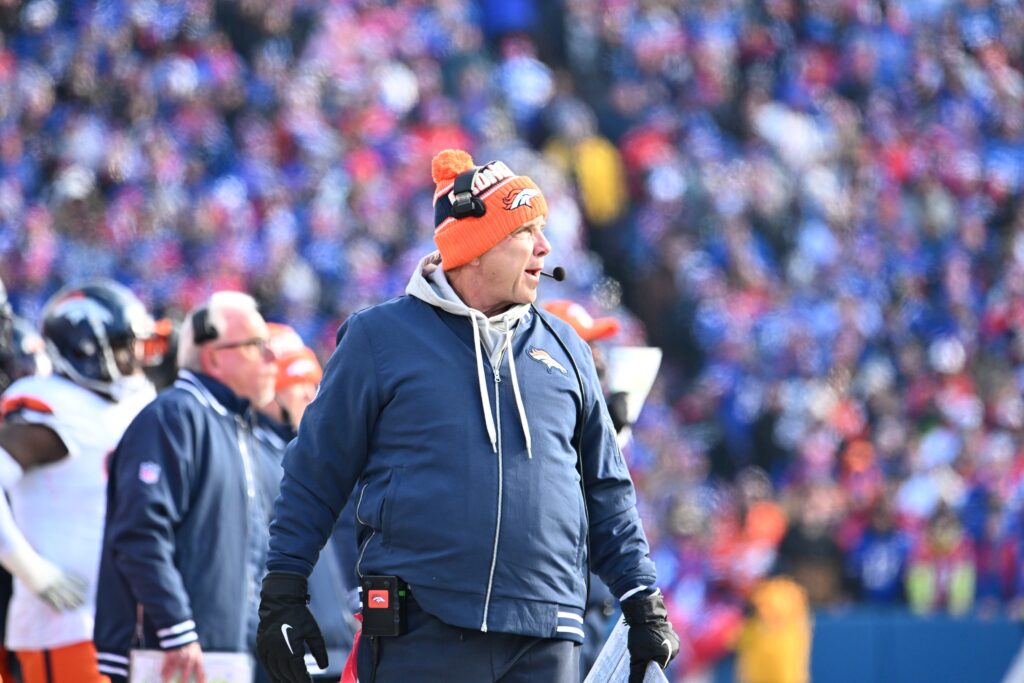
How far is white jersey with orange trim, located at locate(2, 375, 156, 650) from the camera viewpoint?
6.24m

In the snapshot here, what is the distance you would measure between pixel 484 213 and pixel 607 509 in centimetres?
81

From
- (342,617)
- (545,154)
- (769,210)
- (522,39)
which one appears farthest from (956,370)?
(342,617)

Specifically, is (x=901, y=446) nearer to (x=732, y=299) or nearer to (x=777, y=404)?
(x=777, y=404)

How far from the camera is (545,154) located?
735 inches

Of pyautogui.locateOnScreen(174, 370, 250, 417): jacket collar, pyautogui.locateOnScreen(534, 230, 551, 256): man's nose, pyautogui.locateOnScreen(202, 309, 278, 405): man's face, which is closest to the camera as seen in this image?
pyautogui.locateOnScreen(534, 230, 551, 256): man's nose

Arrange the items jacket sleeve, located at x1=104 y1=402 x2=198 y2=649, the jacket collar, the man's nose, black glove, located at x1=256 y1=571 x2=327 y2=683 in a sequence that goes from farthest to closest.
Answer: the jacket collar
jacket sleeve, located at x1=104 y1=402 x2=198 y2=649
the man's nose
black glove, located at x1=256 y1=571 x2=327 y2=683

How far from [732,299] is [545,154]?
2.62m

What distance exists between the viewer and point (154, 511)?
5.88 metres

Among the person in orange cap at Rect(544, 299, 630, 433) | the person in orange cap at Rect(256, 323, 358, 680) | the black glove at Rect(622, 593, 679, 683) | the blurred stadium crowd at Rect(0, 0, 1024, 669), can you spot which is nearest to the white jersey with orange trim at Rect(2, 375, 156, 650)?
the person in orange cap at Rect(256, 323, 358, 680)

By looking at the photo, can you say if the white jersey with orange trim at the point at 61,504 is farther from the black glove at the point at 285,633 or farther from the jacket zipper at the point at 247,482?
the black glove at the point at 285,633

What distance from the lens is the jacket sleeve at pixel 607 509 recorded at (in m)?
4.61

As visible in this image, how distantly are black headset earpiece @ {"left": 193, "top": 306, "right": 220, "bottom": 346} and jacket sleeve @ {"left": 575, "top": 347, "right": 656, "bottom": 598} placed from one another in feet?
7.23

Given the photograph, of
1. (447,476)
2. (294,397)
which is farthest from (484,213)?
(294,397)

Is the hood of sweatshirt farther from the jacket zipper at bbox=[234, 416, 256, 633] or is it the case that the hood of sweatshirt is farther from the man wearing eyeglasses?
the jacket zipper at bbox=[234, 416, 256, 633]
